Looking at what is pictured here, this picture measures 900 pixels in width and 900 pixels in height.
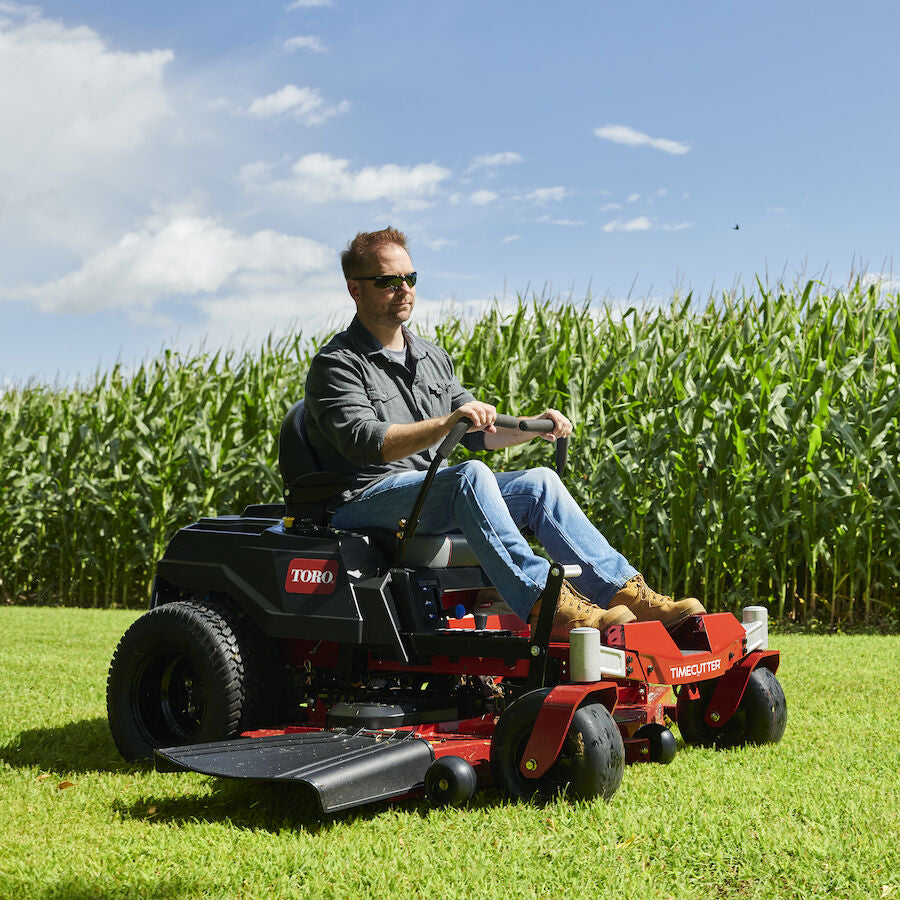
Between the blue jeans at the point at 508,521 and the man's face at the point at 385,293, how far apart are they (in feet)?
1.95

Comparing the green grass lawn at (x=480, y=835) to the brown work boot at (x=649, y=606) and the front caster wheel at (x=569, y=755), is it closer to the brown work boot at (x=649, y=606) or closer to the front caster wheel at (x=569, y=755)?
the front caster wheel at (x=569, y=755)

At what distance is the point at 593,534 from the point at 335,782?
1.19m

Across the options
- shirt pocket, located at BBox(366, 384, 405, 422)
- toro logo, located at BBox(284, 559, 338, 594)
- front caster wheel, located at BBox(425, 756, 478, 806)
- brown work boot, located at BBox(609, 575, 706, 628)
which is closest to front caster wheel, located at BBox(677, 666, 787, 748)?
brown work boot, located at BBox(609, 575, 706, 628)

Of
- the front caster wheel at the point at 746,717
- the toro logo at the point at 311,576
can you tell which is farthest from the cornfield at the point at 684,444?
the toro logo at the point at 311,576

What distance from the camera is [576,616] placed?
10.3 ft

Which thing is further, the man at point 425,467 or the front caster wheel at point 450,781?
the man at point 425,467

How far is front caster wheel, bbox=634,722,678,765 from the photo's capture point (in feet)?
10.9

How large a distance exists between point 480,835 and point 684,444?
541cm

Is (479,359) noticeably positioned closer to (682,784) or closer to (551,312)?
(551,312)

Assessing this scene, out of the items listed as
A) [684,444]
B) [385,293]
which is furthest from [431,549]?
[684,444]

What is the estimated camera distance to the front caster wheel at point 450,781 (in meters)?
2.84

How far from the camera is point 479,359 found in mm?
8945

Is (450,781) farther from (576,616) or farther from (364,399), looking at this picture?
(364,399)

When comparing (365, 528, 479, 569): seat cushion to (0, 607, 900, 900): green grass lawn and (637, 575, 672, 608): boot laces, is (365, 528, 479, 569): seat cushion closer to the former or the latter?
(637, 575, 672, 608): boot laces
